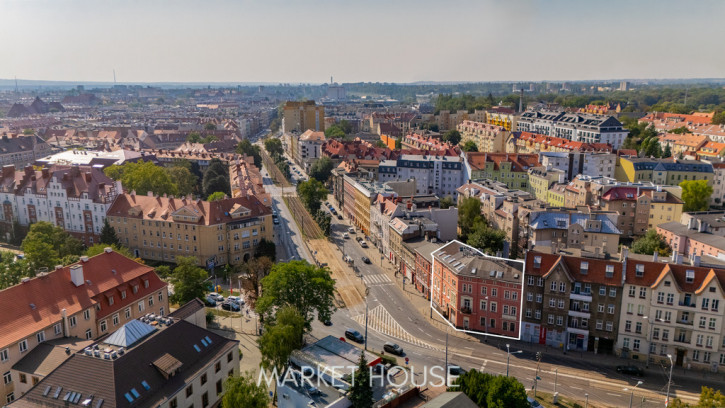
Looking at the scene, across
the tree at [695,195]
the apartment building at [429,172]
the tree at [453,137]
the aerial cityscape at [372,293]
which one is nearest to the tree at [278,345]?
the aerial cityscape at [372,293]

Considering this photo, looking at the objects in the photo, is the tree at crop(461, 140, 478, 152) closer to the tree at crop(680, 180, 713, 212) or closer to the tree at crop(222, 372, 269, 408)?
the tree at crop(680, 180, 713, 212)

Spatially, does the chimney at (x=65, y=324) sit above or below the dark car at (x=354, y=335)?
above

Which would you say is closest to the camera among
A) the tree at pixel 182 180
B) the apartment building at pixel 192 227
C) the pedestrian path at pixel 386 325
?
the pedestrian path at pixel 386 325

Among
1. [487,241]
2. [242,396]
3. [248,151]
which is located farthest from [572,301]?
[248,151]

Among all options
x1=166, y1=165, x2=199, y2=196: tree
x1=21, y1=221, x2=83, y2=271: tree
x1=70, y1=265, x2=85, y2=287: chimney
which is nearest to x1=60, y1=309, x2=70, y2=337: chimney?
x1=70, y1=265, x2=85, y2=287: chimney

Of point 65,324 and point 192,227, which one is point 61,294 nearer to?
point 65,324

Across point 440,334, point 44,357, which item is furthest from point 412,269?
point 44,357

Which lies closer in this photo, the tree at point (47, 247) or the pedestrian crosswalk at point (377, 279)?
the tree at point (47, 247)

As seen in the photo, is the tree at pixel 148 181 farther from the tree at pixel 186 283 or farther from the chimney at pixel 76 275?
the chimney at pixel 76 275
